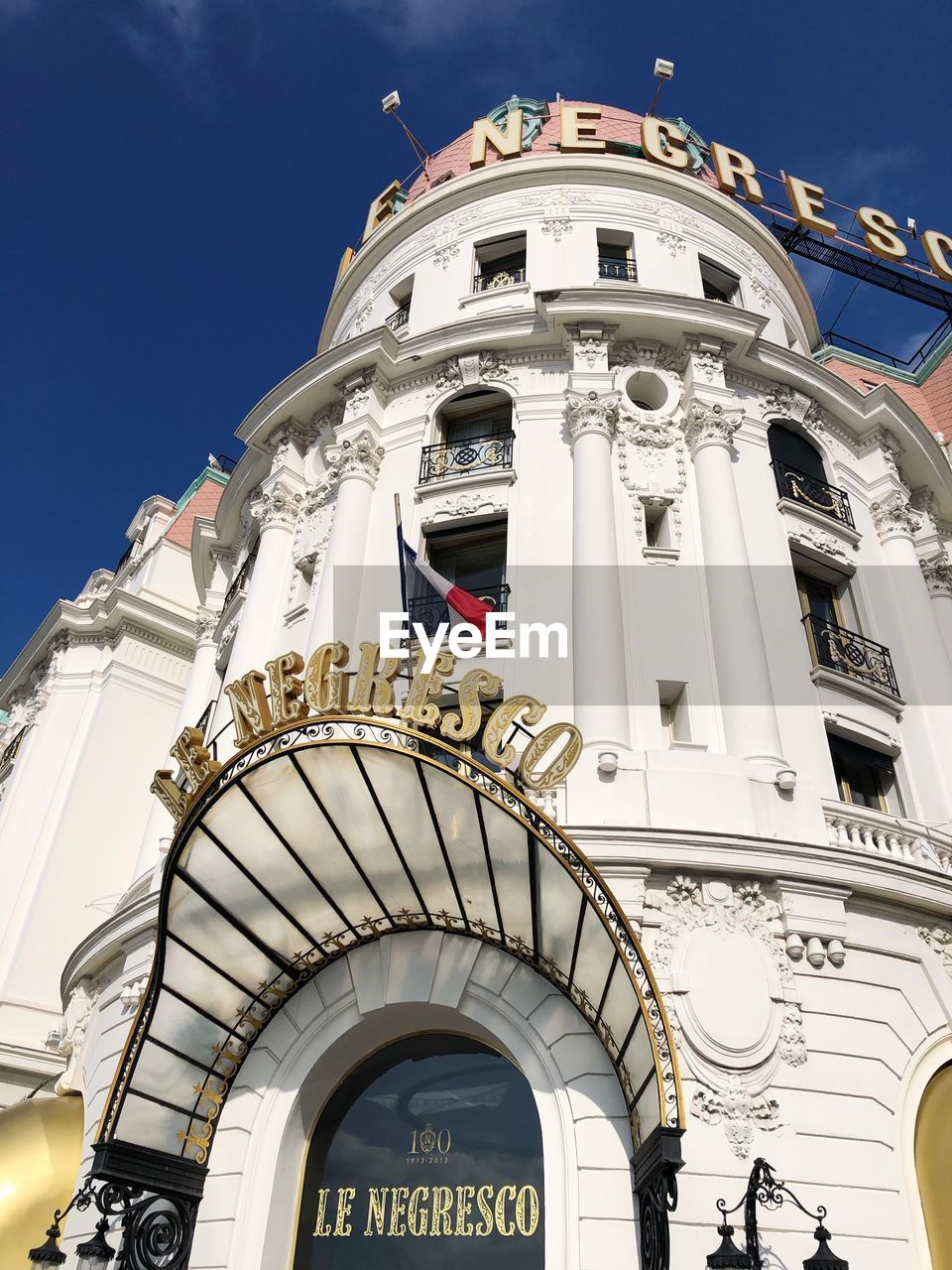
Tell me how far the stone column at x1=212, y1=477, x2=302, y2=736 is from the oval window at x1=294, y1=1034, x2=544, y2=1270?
782 centimetres

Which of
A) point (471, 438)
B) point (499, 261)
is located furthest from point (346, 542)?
point (499, 261)

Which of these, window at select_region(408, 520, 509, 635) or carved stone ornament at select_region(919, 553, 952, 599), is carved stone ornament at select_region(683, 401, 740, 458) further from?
carved stone ornament at select_region(919, 553, 952, 599)

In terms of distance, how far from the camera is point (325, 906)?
507 inches

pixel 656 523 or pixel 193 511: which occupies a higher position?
pixel 193 511

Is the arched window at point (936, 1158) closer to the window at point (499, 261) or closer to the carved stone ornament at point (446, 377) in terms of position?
the carved stone ornament at point (446, 377)

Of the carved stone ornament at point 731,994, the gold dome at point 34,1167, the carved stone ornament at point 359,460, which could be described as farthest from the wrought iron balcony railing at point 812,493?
the gold dome at point 34,1167

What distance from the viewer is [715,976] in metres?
11.8

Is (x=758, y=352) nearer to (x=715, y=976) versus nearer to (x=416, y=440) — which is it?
(x=416, y=440)

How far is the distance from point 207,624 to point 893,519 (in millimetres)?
15717

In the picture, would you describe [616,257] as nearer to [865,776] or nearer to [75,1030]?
[865,776]

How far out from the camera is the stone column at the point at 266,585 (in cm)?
1855

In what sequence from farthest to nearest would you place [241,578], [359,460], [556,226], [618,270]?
[556,226] < [241,578] < [618,270] < [359,460]

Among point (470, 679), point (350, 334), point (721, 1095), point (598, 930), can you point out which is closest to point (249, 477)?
point (350, 334)

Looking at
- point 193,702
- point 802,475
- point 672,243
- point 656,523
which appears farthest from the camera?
point 672,243
